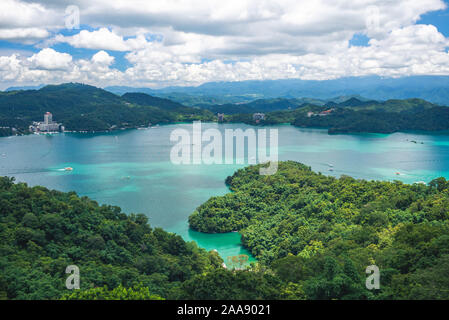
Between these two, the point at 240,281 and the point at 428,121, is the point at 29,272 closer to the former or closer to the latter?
the point at 240,281

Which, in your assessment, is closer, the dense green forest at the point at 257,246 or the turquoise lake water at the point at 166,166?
the dense green forest at the point at 257,246

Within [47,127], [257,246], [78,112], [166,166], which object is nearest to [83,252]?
[257,246]

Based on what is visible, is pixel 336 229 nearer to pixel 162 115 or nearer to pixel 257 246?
pixel 257 246

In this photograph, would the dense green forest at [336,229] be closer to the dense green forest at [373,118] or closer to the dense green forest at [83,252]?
the dense green forest at [83,252]

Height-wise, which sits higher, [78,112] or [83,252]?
[78,112]

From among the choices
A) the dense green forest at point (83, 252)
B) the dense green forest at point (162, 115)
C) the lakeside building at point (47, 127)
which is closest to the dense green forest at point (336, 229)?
the dense green forest at point (83, 252)
